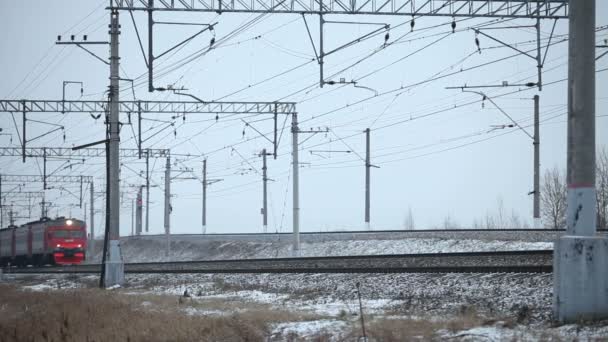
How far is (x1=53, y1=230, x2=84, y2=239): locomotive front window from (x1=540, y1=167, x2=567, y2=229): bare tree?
37098 millimetres

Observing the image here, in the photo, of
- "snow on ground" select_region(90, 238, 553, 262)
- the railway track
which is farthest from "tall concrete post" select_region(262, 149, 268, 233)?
the railway track

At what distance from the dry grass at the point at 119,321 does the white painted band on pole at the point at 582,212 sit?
543 cm

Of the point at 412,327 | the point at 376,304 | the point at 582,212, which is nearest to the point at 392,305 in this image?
the point at 376,304

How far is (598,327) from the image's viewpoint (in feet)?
37.4

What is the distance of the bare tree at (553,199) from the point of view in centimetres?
6669

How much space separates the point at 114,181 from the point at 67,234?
96.5 feet

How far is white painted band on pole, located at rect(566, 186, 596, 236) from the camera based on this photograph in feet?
41.2

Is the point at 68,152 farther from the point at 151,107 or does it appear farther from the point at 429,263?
the point at 429,263

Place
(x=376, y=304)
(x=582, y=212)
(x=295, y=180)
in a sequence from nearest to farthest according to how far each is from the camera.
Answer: (x=582, y=212) < (x=376, y=304) < (x=295, y=180)

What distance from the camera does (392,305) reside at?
1669 centimetres

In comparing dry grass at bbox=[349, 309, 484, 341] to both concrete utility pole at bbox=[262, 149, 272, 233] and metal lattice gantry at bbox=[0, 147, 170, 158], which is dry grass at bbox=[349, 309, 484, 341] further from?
concrete utility pole at bbox=[262, 149, 272, 233]

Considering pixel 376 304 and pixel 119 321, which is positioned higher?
pixel 376 304

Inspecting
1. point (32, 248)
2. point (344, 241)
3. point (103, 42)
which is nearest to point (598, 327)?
point (103, 42)

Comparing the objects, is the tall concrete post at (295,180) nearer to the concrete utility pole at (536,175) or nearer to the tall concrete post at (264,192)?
the concrete utility pole at (536,175)
